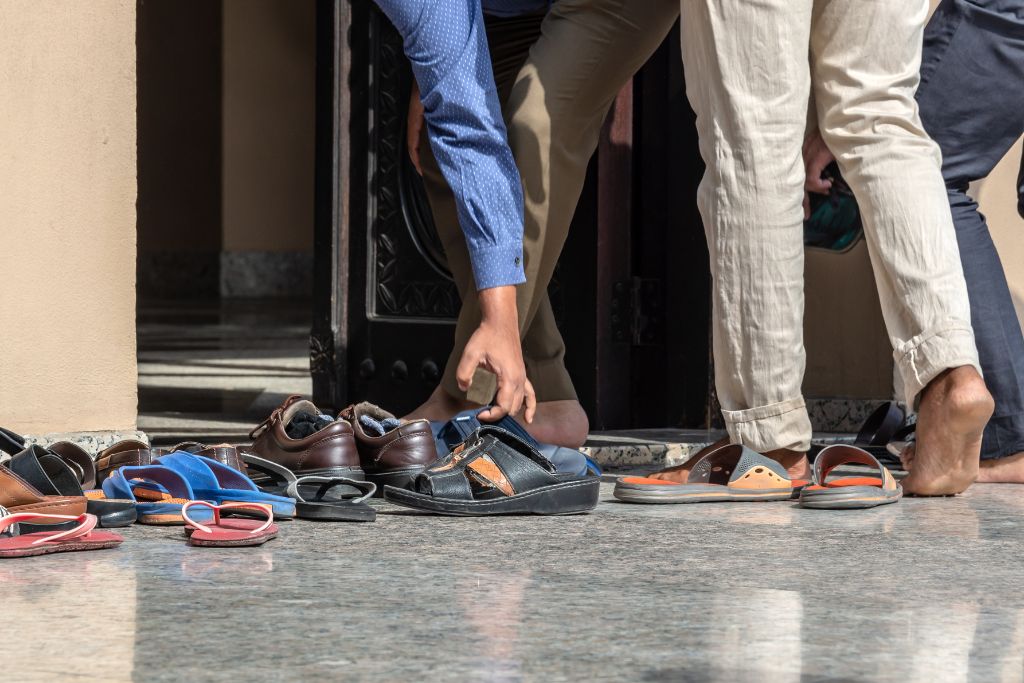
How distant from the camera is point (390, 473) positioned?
2520 millimetres

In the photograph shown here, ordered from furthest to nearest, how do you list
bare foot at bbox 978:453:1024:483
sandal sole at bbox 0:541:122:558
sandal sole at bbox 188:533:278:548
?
1. bare foot at bbox 978:453:1024:483
2. sandal sole at bbox 188:533:278:548
3. sandal sole at bbox 0:541:122:558

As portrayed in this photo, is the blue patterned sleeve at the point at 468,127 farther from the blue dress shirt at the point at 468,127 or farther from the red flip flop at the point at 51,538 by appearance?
the red flip flop at the point at 51,538

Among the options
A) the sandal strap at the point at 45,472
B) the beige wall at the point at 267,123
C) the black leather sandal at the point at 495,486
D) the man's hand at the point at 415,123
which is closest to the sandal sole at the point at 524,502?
the black leather sandal at the point at 495,486

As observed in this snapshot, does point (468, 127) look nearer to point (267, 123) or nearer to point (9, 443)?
point (9, 443)

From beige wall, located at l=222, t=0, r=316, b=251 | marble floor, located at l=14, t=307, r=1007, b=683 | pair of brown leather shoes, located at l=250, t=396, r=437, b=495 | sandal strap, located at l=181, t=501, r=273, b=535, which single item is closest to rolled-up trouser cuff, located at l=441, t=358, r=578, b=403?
pair of brown leather shoes, located at l=250, t=396, r=437, b=495

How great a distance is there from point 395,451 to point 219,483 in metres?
0.33

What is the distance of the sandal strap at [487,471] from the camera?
2.32 metres

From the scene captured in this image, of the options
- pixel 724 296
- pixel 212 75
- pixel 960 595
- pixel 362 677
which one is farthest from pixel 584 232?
pixel 212 75

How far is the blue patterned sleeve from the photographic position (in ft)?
8.02

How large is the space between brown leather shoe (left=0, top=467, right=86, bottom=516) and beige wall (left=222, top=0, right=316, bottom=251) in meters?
12.6

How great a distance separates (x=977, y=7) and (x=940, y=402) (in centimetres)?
69

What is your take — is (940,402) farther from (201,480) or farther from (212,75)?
(212,75)

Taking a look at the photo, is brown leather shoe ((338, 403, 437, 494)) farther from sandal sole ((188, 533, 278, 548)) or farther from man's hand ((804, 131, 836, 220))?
man's hand ((804, 131, 836, 220))

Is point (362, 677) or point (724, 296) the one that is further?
point (724, 296)
